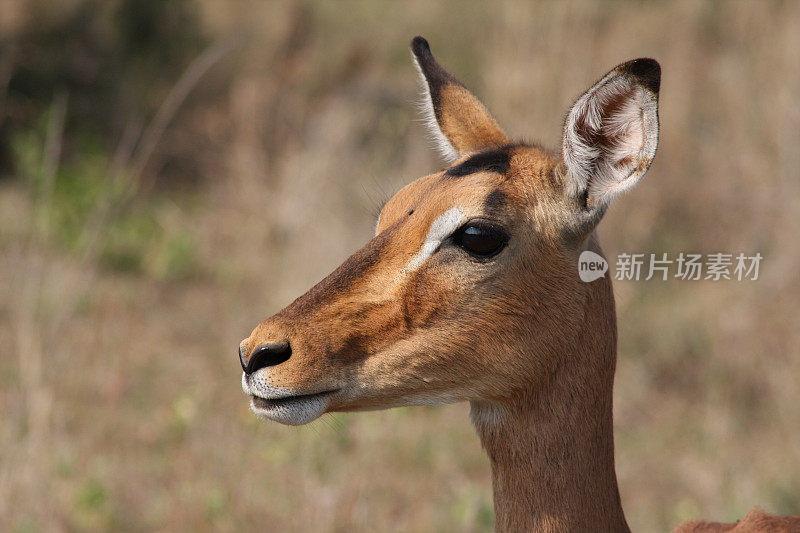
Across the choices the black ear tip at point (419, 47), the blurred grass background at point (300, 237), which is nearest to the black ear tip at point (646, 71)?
the black ear tip at point (419, 47)

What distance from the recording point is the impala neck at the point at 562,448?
106 inches

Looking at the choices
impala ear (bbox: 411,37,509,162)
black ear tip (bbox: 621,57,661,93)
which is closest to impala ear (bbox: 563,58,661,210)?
black ear tip (bbox: 621,57,661,93)

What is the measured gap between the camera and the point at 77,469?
5.33 meters

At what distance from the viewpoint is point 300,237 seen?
8070 mm

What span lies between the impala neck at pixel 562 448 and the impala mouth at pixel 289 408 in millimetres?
594

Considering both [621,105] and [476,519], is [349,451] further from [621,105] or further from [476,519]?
[621,105]

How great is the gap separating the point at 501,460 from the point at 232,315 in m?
5.30

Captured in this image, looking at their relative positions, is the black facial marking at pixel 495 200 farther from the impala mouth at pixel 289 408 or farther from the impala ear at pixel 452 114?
the impala mouth at pixel 289 408

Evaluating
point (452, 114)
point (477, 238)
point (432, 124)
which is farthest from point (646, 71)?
point (432, 124)

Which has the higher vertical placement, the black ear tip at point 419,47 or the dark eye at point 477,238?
the black ear tip at point 419,47

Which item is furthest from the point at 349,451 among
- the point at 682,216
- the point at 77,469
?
the point at 682,216

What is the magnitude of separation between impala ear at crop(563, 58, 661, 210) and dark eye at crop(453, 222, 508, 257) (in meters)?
0.31
